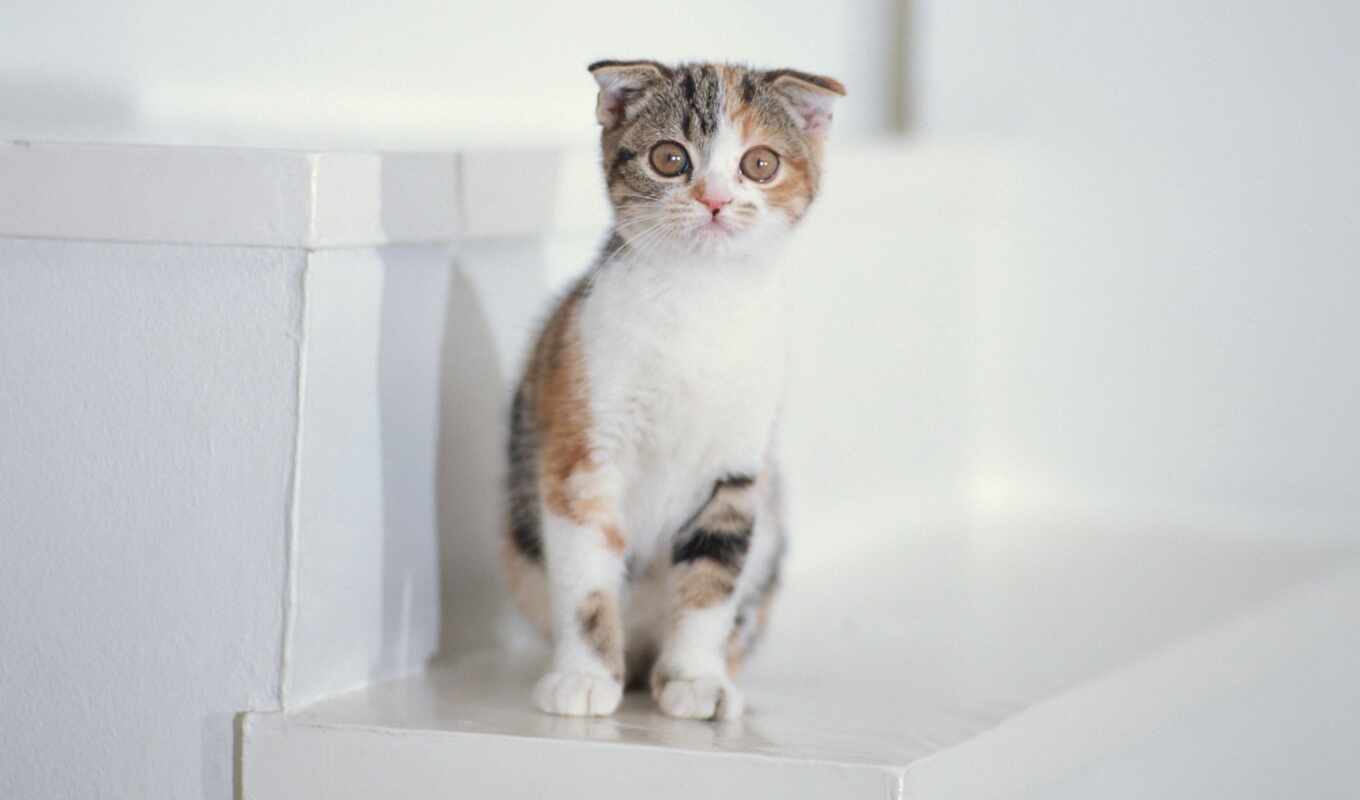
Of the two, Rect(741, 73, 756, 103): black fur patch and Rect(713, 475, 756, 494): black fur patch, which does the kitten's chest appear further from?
Rect(741, 73, 756, 103): black fur patch

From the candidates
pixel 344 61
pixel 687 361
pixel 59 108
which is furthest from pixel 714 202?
pixel 344 61

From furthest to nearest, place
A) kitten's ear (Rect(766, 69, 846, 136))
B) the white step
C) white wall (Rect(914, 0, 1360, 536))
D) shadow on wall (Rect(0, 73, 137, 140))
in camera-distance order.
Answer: white wall (Rect(914, 0, 1360, 536)) → shadow on wall (Rect(0, 73, 137, 140)) → kitten's ear (Rect(766, 69, 846, 136)) → the white step

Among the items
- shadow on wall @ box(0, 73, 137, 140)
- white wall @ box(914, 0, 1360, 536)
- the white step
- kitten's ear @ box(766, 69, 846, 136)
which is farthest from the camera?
white wall @ box(914, 0, 1360, 536)

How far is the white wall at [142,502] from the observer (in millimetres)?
1400

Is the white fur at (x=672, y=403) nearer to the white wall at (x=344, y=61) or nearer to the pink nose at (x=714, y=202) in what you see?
the pink nose at (x=714, y=202)

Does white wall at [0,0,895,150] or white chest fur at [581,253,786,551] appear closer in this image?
white chest fur at [581,253,786,551]

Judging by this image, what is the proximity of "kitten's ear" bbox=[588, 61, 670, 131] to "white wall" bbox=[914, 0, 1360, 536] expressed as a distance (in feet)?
4.92

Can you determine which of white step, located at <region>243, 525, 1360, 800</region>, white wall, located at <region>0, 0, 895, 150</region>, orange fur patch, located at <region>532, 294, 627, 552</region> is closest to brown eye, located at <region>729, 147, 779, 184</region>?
orange fur patch, located at <region>532, 294, 627, 552</region>

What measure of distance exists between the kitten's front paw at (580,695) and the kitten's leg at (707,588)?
1.9 inches

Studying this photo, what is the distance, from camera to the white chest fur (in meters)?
1.45

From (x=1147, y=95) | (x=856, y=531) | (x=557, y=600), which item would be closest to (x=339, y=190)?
(x=557, y=600)

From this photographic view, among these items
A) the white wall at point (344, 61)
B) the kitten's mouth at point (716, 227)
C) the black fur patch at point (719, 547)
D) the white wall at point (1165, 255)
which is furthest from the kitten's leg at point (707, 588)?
the white wall at point (1165, 255)

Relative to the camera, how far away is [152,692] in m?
1.43

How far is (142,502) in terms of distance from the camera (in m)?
1.42
